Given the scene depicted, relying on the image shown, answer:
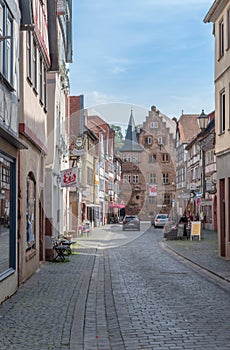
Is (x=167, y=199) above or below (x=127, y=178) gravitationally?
below

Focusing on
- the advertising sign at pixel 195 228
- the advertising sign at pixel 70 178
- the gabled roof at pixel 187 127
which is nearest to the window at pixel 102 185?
the gabled roof at pixel 187 127

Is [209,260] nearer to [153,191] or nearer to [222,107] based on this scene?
[222,107]

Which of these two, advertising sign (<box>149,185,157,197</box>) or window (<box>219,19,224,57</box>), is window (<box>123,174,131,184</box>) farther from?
window (<box>219,19,224,57</box>)

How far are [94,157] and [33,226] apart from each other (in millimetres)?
41801

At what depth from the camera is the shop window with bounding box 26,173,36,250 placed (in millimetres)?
15562

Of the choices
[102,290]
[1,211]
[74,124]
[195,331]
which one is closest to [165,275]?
[102,290]

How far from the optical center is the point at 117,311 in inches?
440

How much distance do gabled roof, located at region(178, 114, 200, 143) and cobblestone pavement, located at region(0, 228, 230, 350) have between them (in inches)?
2292

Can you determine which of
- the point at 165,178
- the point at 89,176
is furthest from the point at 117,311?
the point at 165,178

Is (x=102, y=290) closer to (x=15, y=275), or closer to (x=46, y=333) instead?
(x=15, y=275)

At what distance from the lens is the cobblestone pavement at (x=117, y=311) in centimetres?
845

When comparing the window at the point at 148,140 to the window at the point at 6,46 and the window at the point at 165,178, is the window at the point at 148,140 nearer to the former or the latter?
the window at the point at 165,178

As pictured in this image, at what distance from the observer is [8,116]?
40.6 feet

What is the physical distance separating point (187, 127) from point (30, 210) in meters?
64.3
